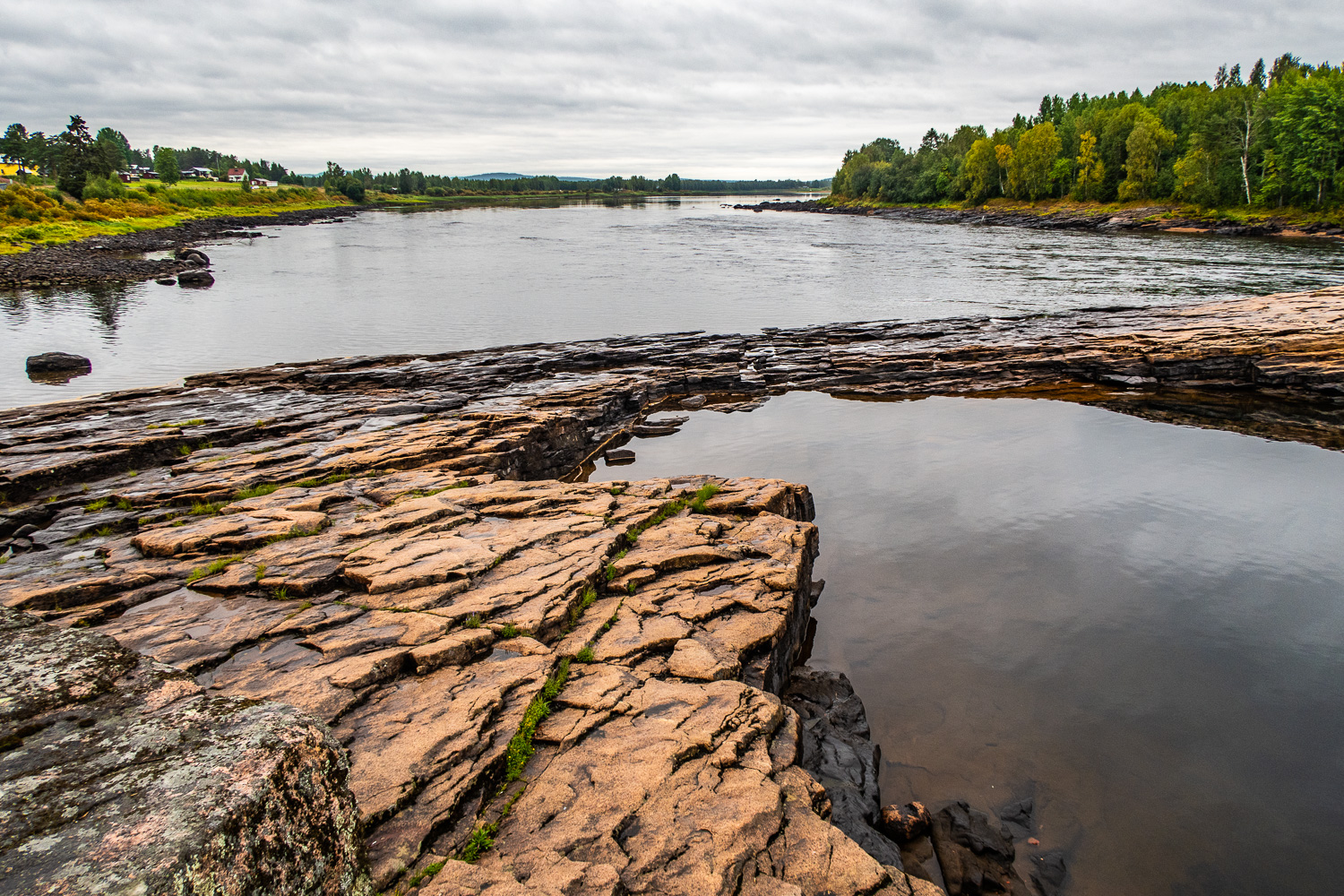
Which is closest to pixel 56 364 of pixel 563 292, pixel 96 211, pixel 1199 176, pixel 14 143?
pixel 563 292

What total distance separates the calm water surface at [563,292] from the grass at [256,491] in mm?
19886

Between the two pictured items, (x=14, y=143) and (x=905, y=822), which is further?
(x=14, y=143)

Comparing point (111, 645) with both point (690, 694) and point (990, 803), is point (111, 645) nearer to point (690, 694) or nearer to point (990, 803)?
point (690, 694)

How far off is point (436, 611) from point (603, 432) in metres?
14.0

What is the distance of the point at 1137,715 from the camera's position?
1045 cm

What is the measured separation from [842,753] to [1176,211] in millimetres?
117403

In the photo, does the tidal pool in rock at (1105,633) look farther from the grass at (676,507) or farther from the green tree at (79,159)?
the green tree at (79,159)

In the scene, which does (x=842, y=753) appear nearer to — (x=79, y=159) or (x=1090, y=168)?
(x=1090, y=168)

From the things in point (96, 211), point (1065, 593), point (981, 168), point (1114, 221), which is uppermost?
point (981, 168)

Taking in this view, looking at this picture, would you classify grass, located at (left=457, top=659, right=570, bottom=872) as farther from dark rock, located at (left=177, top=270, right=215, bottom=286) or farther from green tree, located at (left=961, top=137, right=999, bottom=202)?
green tree, located at (left=961, top=137, right=999, bottom=202)

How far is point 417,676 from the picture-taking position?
320 inches

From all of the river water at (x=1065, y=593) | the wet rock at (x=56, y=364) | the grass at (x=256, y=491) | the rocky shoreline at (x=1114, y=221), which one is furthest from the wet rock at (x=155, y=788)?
the rocky shoreline at (x=1114, y=221)

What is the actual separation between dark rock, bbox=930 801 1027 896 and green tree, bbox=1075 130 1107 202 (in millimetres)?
137160

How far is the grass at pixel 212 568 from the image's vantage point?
10469mm
